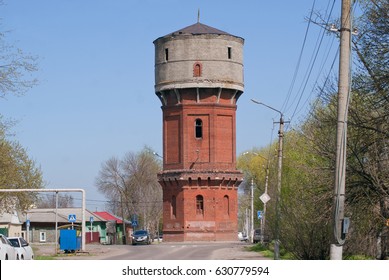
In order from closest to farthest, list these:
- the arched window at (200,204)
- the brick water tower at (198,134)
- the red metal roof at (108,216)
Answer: the brick water tower at (198,134) → the arched window at (200,204) → the red metal roof at (108,216)

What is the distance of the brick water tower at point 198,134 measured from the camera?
70.0m

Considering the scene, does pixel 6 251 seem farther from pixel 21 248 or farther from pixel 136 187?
pixel 136 187

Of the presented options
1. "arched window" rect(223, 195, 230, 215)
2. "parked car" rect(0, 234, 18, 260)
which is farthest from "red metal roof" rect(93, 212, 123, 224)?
"parked car" rect(0, 234, 18, 260)

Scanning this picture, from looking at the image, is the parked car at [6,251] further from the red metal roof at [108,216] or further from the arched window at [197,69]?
the red metal roof at [108,216]

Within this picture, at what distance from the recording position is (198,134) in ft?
234

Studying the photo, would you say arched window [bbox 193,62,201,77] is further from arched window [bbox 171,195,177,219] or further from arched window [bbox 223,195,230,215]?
arched window [bbox 223,195,230,215]

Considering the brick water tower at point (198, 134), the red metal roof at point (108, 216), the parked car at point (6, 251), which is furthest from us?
the red metal roof at point (108, 216)

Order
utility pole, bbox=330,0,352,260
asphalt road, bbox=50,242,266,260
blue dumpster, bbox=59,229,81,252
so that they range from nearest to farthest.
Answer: utility pole, bbox=330,0,352,260, asphalt road, bbox=50,242,266,260, blue dumpster, bbox=59,229,81,252

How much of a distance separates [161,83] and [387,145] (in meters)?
48.4

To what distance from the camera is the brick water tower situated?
7000 cm

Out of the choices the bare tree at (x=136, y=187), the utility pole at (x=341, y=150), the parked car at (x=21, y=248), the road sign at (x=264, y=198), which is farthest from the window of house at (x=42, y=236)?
the utility pole at (x=341, y=150)

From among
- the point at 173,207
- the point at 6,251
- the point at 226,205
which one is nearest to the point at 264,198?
the point at 6,251
